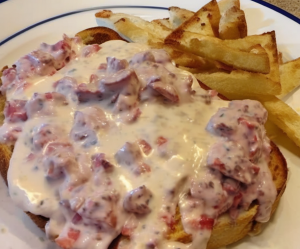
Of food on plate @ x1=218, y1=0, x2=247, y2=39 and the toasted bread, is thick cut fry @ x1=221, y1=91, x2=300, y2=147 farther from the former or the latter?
food on plate @ x1=218, y1=0, x2=247, y2=39

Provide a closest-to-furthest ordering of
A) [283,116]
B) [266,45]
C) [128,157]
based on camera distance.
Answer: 1. [128,157]
2. [283,116]
3. [266,45]

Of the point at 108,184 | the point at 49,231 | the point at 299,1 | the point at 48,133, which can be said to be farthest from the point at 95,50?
the point at 299,1

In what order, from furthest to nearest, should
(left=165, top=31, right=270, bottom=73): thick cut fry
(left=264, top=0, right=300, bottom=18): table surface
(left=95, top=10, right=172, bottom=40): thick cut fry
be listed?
(left=264, top=0, right=300, bottom=18): table surface < (left=95, top=10, right=172, bottom=40): thick cut fry < (left=165, top=31, right=270, bottom=73): thick cut fry

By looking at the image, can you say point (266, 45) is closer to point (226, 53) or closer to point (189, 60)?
point (226, 53)

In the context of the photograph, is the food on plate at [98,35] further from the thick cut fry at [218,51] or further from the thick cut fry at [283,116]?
the thick cut fry at [283,116]

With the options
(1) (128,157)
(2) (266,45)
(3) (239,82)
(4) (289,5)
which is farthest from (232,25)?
(4) (289,5)

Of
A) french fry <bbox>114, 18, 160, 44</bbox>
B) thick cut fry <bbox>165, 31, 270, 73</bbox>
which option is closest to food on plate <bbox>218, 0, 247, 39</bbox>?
thick cut fry <bbox>165, 31, 270, 73</bbox>
